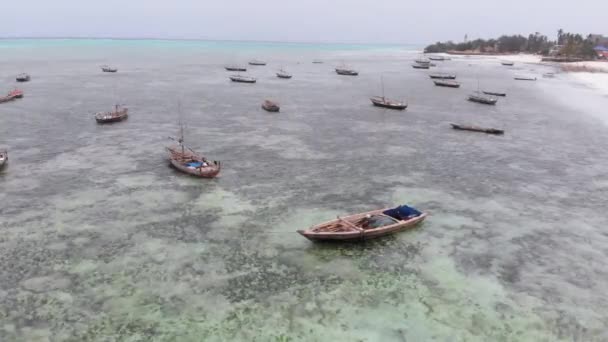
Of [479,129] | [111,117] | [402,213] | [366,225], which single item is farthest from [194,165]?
[479,129]

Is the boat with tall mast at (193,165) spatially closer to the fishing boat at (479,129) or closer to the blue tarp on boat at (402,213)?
the blue tarp on boat at (402,213)

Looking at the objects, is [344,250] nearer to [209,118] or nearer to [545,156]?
[545,156]

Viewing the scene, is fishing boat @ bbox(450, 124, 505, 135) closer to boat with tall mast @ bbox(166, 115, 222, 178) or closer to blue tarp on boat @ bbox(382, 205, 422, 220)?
blue tarp on boat @ bbox(382, 205, 422, 220)

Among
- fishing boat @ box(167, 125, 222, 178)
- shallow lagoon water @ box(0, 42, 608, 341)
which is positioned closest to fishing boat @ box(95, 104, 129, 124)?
shallow lagoon water @ box(0, 42, 608, 341)

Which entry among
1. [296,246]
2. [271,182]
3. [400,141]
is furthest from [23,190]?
[400,141]

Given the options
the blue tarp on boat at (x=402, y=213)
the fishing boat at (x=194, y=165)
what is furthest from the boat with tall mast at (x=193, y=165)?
the blue tarp on boat at (x=402, y=213)
